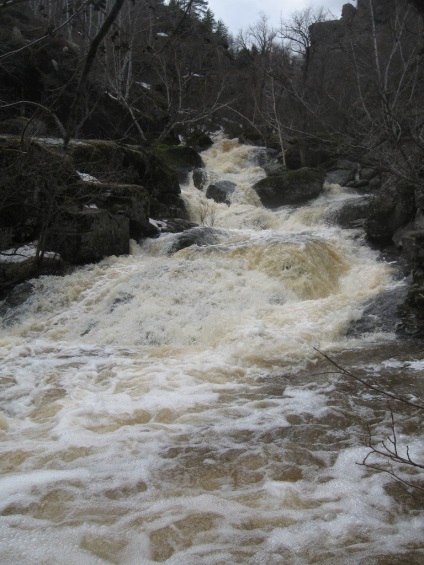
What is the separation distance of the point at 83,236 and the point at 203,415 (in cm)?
705

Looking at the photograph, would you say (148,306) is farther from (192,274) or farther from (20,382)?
(20,382)

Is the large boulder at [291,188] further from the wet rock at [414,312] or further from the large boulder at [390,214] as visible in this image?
the wet rock at [414,312]

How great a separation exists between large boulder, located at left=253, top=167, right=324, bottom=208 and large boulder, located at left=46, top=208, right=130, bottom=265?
765cm

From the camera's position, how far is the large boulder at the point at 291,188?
1642 cm

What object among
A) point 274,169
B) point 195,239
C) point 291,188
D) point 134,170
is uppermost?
point 274,169

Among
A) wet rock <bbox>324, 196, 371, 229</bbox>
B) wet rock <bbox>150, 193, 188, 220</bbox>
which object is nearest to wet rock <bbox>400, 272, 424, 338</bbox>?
wet rock <bbox>324, 196, 371, 229</bbox>

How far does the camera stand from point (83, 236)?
1036 centimetres

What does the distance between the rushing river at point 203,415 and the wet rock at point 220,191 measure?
23.3 feet

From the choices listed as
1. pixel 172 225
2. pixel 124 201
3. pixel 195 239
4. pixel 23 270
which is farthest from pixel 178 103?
pixel 23 270

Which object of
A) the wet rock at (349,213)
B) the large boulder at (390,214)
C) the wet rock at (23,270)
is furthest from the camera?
the wet rock at (349,213)

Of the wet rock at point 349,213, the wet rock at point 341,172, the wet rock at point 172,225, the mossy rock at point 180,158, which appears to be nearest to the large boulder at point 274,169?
the wet rock at point 341,172

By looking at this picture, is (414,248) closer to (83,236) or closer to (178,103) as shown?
(83,236)

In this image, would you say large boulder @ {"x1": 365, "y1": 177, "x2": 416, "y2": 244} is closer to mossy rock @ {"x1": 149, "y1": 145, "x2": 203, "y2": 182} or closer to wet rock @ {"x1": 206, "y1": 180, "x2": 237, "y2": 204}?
wet rock @ {"x1": 206, "y1": 180, "x2": 237, "y2": 204}

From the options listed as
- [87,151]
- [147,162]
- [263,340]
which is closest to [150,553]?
[263,340]
